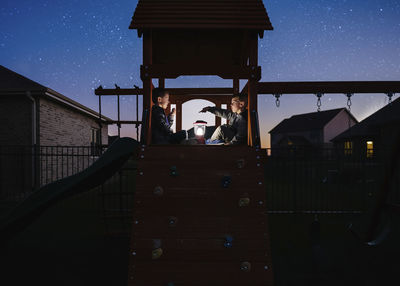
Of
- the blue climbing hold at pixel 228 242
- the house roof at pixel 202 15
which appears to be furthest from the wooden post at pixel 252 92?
the blue climbing hold at pixel 228 242

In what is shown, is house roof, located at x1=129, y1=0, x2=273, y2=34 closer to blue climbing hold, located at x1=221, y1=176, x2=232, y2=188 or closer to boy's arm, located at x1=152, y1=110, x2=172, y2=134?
boy's arm, located at x1=152, y1=110, x2=172, y2=134

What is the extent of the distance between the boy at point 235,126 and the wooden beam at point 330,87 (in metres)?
1.65

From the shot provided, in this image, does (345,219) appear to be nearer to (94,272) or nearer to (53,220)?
(94,272)

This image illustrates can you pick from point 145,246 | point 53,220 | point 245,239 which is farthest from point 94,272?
point 53,220

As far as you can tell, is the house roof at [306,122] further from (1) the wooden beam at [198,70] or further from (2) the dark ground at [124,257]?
(1) the wooden beam at [198,70]

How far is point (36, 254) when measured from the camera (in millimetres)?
4941

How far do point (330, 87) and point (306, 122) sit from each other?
53574mm

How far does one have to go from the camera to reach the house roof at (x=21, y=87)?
35.4ft

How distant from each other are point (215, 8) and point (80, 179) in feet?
14.3

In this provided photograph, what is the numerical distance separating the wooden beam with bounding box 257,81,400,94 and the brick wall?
34.1 ft

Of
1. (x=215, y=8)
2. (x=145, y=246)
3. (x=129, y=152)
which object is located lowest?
(x=145, y=246)

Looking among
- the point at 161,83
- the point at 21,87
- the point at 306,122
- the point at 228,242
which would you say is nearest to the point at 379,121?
the point at 161,83

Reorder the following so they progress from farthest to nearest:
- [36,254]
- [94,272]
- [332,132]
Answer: [332,132], [36,254], [94,272]

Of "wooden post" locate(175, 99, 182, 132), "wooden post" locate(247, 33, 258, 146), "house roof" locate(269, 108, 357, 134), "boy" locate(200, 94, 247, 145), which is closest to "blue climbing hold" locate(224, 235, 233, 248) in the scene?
"wooden post" locate(247, 33, 258, 146)
